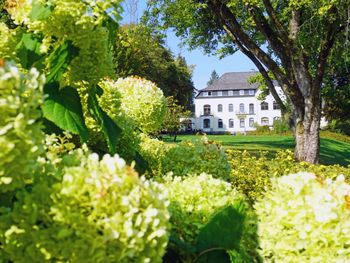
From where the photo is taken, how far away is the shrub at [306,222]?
1.50m

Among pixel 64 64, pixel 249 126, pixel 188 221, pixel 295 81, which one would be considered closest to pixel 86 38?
pixel 64 64

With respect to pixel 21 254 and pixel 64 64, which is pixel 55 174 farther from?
pixel 64 64

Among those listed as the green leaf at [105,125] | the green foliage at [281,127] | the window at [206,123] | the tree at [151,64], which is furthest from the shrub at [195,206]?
the window at [206,123]

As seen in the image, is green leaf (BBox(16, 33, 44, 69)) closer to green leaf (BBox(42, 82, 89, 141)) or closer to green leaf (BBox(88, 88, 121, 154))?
green leaf (BBox(42, 82, 89, 141))

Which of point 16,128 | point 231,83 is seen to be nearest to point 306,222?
point 16,128

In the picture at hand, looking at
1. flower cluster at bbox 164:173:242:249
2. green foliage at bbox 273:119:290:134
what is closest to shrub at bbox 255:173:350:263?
flower cluster at bbox 164:173:242:249

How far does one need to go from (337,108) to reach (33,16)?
122 ft

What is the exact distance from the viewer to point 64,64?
80.1 inches

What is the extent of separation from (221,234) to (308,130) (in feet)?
47.0

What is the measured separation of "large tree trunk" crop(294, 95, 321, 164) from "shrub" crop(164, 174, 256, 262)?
43.7 ft

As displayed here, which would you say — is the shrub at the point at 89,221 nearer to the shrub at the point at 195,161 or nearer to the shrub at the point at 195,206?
the shrub at the point at 195,206

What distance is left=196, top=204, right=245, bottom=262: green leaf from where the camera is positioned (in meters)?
1.60

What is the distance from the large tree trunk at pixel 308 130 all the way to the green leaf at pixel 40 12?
13843 millimetres

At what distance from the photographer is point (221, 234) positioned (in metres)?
1.61
